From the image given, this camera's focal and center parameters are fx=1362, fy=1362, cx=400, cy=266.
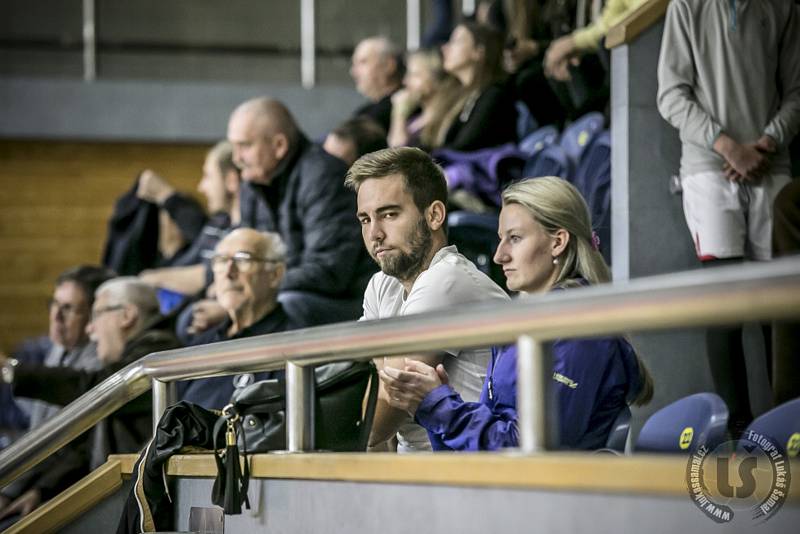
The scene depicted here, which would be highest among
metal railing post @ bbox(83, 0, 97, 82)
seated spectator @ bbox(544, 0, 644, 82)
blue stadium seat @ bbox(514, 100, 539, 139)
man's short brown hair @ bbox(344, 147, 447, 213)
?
metal railing post @ bbox(83, 0, 97, 82)

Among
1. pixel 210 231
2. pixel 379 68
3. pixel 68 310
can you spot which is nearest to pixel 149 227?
pixel 210 231

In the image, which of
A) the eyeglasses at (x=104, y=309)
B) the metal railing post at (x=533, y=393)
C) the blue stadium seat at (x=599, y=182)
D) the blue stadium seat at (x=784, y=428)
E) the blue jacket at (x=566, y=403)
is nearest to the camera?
the metal railing post at (x=533, y=393)

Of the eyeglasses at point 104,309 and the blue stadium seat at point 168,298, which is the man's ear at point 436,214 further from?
the blue stadium seat at point 168,298

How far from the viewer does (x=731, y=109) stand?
3795 millimetres

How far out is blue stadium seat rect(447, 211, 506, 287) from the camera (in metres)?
4.65

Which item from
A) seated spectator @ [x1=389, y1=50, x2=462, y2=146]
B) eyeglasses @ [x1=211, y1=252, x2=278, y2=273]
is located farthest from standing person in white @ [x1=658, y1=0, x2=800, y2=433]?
seated spectator @ [x1=389, y1=50, x2=462, y2=146]

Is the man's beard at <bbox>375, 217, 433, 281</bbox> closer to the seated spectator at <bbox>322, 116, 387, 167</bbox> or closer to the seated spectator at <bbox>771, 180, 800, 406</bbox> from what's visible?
the seated spectator at <bbox>771, 180, 800, 406</bbox>

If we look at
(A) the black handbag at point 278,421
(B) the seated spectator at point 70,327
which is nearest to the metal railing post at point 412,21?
(B) the seated spectator at point 70,327

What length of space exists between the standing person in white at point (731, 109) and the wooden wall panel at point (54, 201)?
568cm

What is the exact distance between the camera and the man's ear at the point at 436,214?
310 centimetres

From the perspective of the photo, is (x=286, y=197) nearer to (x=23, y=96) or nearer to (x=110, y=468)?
(x=110, y=468)

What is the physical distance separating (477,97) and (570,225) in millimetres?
3161

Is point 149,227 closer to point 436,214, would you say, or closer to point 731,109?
point 731,109

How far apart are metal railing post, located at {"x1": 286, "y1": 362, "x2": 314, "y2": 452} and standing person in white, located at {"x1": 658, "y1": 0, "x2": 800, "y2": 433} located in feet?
4.38
